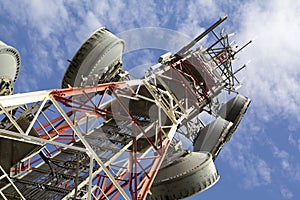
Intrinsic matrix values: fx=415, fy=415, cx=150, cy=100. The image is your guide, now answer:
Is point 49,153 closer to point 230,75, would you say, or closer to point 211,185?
point 211,185

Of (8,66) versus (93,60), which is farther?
(8,66)

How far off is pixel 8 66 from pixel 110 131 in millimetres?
4695

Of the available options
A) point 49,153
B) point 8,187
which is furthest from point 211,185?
point 8,187

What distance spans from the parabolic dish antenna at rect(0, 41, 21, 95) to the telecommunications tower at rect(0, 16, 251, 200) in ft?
0.13

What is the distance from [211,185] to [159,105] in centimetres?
399

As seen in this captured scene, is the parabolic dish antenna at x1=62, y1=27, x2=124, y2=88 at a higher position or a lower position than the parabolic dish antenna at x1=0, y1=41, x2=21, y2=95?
lower

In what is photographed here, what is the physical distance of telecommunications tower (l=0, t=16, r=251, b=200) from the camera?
1153cm

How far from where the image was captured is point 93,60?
15.6 meters

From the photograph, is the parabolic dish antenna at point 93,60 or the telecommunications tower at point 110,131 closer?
the telecommunications tower at point 110,131

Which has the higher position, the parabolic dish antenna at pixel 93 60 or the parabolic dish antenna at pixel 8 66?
the parabolic dish antenna at pixel 8 66

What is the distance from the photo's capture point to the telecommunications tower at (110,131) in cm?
1153

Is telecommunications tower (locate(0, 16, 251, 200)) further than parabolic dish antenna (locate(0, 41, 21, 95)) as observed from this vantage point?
No

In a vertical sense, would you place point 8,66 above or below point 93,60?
above

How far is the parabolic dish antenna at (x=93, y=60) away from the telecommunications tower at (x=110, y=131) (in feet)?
0.12
